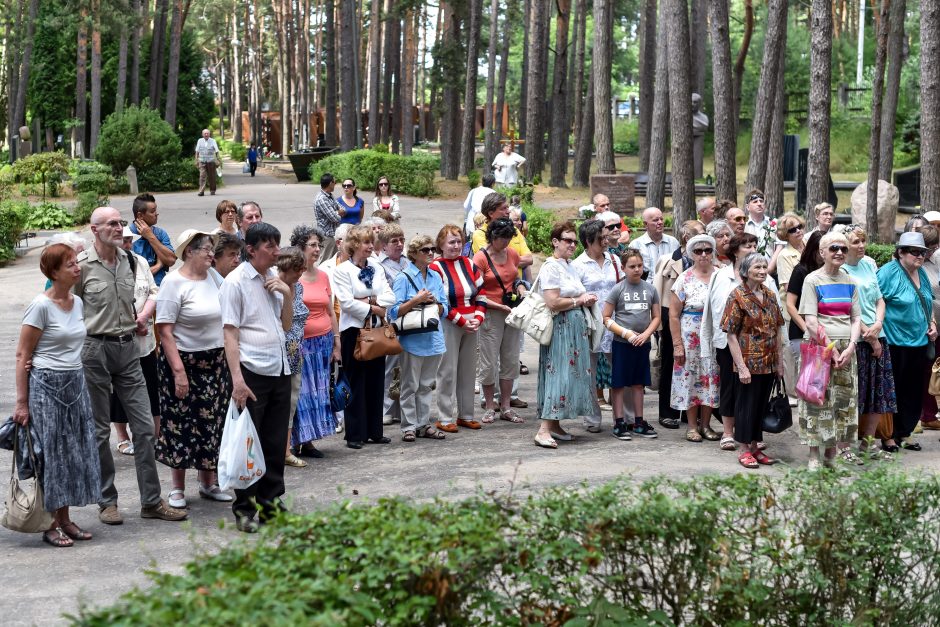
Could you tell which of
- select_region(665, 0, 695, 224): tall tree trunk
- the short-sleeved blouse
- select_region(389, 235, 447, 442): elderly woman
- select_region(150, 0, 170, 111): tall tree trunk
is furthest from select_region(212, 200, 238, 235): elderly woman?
select_region(150, 0, 170, 111): tall tree trunk

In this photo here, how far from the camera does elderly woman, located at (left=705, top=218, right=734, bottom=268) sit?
10070mm

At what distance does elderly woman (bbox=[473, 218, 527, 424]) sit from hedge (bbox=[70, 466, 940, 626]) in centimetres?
540

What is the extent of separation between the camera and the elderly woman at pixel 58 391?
6973 millimetres

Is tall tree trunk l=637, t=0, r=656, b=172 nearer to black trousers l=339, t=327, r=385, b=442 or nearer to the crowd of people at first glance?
the crowd of people

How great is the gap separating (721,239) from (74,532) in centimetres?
578

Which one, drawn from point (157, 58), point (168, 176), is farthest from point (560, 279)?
point (157, 58)

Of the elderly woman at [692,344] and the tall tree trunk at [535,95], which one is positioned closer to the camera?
the elderly woman at [692,344]

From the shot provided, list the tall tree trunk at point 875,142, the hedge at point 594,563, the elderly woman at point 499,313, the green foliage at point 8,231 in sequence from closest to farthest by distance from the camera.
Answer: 1. the hedge at point 594,563
2. the elderly woman at point 499,313
3. the tall tree trunk at point 875,142
4. the green foliage at point 8,231

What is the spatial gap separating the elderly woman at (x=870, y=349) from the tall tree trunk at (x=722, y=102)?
10.4 m

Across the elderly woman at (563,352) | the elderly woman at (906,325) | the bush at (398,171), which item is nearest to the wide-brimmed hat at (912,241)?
the elderly woman at (906,325)

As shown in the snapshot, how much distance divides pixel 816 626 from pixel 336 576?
2.19m

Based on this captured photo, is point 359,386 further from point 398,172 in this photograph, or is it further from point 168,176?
point 168,176

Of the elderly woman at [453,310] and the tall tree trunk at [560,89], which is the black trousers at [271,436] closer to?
the elderly woman at [453,310]

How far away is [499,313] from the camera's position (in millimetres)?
10891
